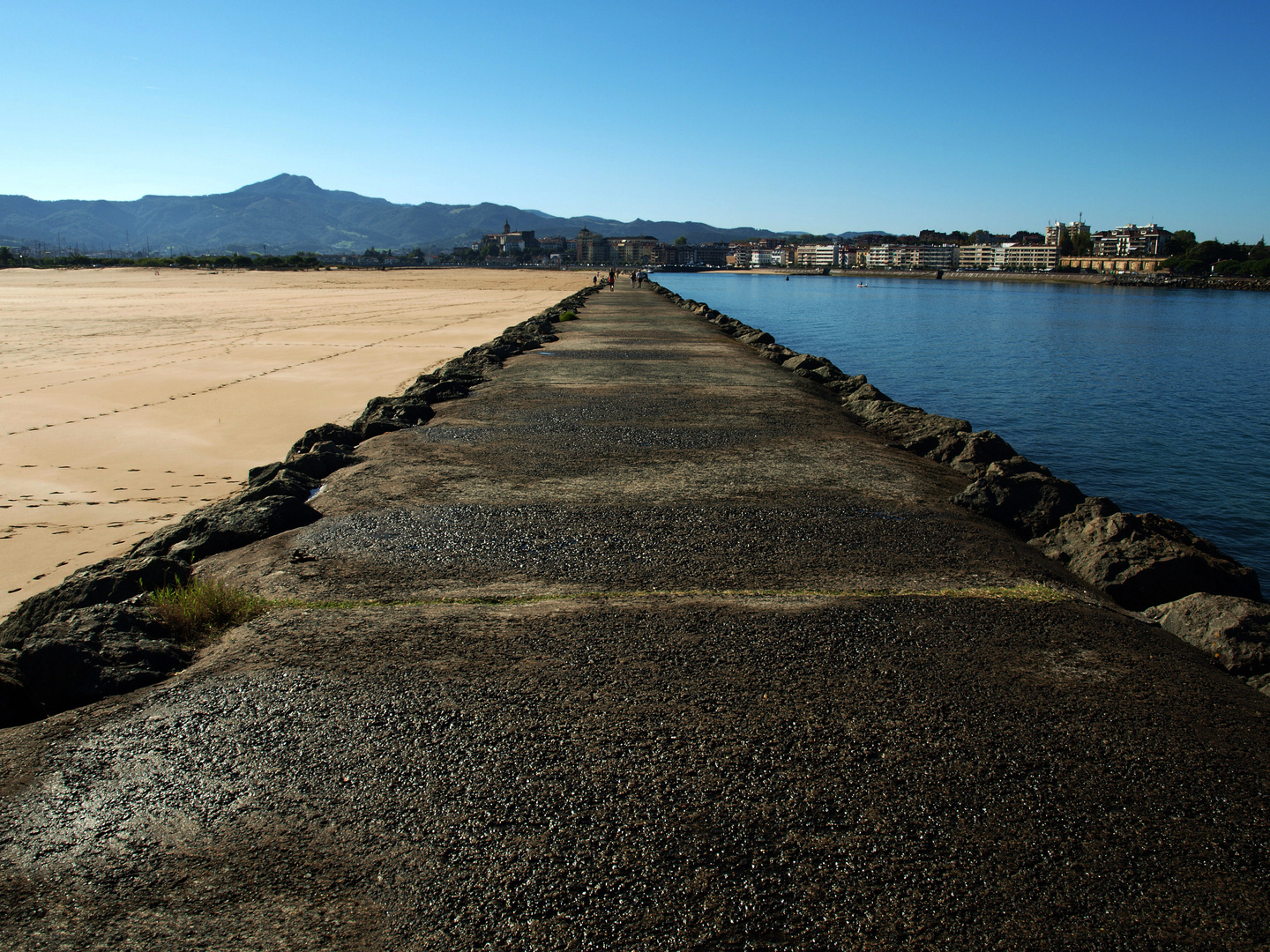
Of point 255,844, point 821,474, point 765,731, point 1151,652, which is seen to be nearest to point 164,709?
point 255,844

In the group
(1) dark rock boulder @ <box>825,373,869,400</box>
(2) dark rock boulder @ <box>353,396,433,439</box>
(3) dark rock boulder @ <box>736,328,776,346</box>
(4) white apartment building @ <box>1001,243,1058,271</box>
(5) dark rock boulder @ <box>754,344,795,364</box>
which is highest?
(4) white apartment building @ <box>1001,243,1058,271</box>

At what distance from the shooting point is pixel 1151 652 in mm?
4145

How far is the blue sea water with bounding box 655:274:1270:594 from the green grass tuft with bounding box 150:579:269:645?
10.1 metres

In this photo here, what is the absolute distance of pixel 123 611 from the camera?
398 centimetres

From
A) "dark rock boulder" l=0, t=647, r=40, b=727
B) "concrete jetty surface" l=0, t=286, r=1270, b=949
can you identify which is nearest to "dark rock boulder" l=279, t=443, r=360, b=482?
"concrete jetty surface" l=0, t=286, r=1270, b=949

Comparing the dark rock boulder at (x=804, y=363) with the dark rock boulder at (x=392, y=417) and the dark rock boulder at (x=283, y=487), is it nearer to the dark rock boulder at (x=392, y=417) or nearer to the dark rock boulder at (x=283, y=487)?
the dark rock boulder at (x=392, y=417)

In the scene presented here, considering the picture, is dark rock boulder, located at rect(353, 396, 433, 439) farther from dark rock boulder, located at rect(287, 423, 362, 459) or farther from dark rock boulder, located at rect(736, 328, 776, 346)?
dark rock boulder, located at rect(736, 328, 776, 346)

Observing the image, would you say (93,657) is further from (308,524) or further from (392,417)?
(392,417)

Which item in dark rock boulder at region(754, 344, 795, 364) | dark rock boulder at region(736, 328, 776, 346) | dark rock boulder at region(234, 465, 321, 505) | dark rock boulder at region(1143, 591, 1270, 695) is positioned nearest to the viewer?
dark rock boulder at region(1143, 591, 1270, 695)

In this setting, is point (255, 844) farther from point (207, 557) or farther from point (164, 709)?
point (207, 557)

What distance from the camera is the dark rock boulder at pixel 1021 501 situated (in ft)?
20.9

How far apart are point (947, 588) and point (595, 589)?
210cm

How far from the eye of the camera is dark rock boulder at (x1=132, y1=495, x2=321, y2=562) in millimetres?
5547

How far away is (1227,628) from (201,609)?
213 inches
